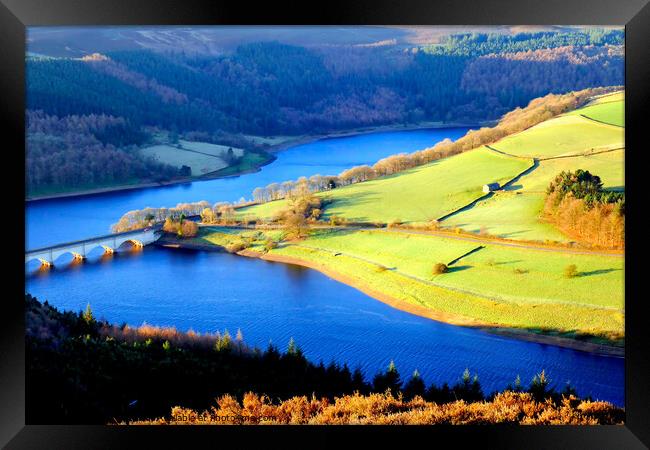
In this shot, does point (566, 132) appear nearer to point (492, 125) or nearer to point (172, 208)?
point (492, 125)

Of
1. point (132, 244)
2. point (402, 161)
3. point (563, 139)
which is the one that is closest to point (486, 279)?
point (402, 161)

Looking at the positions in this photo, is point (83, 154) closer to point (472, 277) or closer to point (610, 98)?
point (472, 277)

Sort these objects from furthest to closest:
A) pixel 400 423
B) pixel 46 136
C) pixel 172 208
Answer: pixel 172 208 → pixel 46 136 → pixel 400 423

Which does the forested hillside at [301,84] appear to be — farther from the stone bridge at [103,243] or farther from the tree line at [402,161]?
the stone bridge at [103,243]

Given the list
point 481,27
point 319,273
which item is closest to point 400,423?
point 319,273

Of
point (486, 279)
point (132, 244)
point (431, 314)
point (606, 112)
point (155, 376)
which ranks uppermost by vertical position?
point (606, 112)

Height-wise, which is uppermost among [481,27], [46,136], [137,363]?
[481,27]

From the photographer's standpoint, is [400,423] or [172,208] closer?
[400,423]
